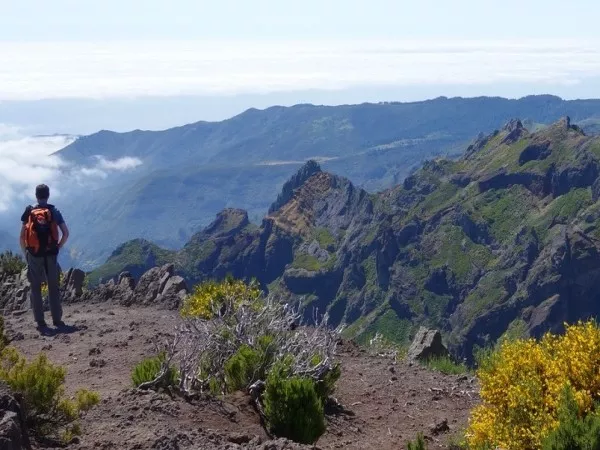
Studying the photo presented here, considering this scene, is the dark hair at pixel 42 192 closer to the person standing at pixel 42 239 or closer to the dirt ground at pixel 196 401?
the person standing at pixel 42 239

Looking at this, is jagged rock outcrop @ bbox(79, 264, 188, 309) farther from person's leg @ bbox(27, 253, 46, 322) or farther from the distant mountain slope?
the distant mountain slope

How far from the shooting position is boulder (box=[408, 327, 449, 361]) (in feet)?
46.7

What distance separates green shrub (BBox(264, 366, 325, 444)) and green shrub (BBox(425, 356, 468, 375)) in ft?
17.2

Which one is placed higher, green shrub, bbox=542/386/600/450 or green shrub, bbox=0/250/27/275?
green shrub, bbox=542/386/600/450

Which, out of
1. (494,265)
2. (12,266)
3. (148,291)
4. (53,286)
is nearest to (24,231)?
(53,286)

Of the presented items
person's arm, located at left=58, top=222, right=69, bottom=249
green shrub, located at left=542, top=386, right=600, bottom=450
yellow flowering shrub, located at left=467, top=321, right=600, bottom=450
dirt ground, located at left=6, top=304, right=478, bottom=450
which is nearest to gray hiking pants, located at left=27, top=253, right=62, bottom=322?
person's arm, located at left=58, top=222, right=69, bottom=249

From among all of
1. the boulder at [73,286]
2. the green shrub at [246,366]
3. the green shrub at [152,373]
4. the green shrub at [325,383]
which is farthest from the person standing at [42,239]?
the green shrub at [325,383]

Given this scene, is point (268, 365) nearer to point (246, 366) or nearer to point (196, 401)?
point (246, 366)

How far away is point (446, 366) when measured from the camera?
526 inches

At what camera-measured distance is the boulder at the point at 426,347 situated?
1423 cm

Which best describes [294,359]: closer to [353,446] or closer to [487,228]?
[353,446]

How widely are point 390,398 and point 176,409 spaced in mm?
3717

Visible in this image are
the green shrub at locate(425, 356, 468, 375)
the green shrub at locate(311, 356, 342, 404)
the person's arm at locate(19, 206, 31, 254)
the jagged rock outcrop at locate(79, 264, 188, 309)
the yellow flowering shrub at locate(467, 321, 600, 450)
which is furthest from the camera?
the jagged rock outcrop at locate(79, 264, 188, 309)

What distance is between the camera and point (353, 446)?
9141mm
